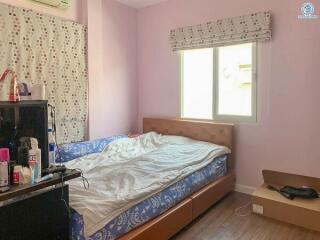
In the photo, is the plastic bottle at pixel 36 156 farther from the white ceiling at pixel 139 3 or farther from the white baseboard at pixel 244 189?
the white ceiling at pixel 139 3

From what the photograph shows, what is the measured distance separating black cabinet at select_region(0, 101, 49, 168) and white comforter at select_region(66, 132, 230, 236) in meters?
0.41

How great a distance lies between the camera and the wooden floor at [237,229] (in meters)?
2.19

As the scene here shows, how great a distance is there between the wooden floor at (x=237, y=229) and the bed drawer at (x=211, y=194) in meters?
0.11

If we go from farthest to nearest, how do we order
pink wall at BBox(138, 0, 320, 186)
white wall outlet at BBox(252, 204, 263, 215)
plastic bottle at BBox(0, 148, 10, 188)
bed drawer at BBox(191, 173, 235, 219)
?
pink wall at BBox(138, 0, 320, 186) < white wall outlet at BBox(252, 204, 263, 215) < bed drawer at BBox(191, 173, 235, 219) < plastic bottle at BBox(0, 148, 10, 188)

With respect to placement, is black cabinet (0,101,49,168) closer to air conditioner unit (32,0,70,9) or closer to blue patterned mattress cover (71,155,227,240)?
blue patterned mattress cover (71,155,227,240)

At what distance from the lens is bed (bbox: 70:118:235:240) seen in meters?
1.56

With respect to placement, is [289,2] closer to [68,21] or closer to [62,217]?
[68,21]

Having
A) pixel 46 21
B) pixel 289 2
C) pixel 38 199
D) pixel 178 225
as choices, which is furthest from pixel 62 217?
pixel 289 2

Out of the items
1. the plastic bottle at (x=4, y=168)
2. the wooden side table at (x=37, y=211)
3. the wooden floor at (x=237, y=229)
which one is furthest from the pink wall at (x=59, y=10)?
the wooden floor at (x=237, y=229)

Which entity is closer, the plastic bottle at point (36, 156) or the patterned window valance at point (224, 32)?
the plastic bottle at point (36, 156)

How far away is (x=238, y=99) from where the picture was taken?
3.20 m

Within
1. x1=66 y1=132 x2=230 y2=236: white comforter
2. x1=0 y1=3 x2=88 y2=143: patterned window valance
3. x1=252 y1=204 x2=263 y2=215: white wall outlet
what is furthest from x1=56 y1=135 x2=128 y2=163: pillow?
x1=252 y1=204 x2=263 y2=215: white wall outlet

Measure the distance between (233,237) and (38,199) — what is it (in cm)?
161

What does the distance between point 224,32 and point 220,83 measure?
0.63m
